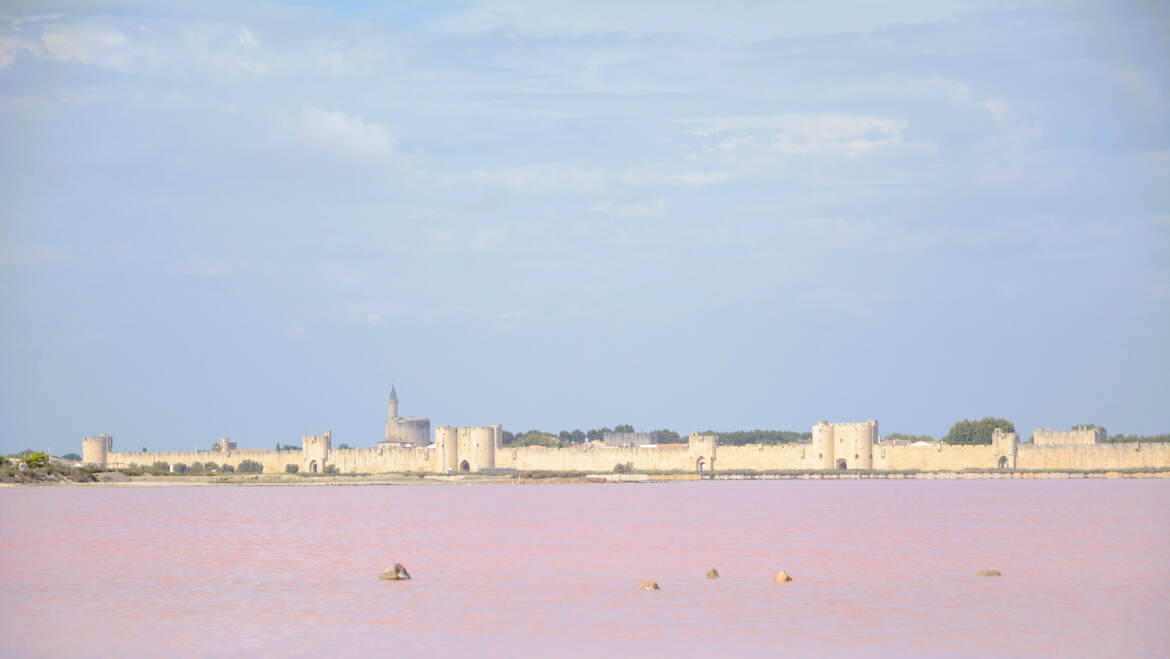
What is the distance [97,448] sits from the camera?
101125 millimetres

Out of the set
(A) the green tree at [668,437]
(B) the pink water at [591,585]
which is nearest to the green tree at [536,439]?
(A) the green tree at [668,437]

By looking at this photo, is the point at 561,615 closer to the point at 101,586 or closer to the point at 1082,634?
the point at 1082,634

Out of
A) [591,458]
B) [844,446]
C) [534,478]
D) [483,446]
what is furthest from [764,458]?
[483,446]

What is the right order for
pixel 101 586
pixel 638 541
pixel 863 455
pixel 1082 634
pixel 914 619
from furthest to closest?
pixel 863 455, pixel 638 541, pixel 101 586, pixel 914 619, pixel 1082 634

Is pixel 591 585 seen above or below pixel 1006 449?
below

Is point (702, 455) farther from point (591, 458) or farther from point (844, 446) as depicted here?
point (844, 446)

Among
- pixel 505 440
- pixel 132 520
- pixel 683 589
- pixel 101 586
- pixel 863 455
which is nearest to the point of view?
pixel 683 589

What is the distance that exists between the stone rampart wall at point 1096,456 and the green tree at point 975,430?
9.22 meters

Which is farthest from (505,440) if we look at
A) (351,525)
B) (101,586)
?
(101,586)

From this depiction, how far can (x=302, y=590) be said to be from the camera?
1836 centimetres

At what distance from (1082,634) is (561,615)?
577 cm

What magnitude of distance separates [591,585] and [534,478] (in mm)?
64098

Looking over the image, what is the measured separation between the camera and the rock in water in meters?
19.5

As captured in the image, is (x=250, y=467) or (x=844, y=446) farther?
(x=250, y=467)
